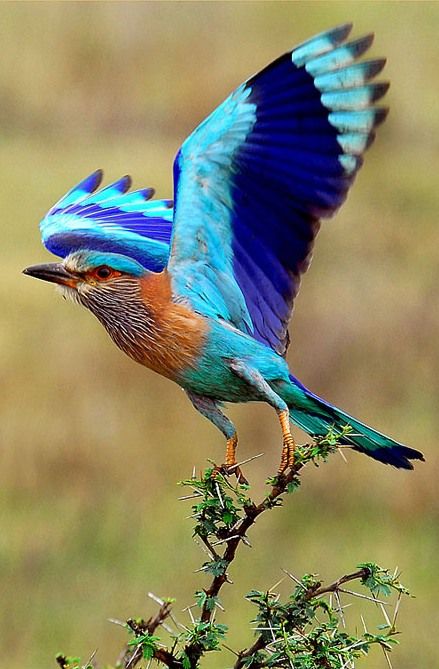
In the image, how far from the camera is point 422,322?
7926 mm

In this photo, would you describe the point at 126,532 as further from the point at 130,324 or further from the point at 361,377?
the point at 130,324

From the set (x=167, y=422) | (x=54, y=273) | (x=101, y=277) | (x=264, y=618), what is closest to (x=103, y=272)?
(x=101, y=277)

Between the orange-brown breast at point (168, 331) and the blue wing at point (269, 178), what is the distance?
0.03 m

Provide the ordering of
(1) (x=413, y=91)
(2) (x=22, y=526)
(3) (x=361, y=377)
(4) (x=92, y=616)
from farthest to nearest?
(1) (x=413, y=91) < (3) (x=361, y=377) < (2) (x=22, y=526) < (4) (x=92, y=616)

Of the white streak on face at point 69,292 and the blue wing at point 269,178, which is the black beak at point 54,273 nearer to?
the white streak on face at point 69,292

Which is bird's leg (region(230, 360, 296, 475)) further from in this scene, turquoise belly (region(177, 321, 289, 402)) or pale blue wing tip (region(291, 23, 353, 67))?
pale blue wing tip (region(291, 23, 353, 67))

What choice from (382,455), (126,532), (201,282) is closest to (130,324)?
(201,282)

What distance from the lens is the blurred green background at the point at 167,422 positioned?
20.6 feet

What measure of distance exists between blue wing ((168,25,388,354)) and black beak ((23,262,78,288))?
0.85 feet

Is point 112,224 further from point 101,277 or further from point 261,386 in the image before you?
point 261,386

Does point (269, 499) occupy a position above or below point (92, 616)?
above

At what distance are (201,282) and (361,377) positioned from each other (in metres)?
3.85

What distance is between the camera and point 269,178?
3916 millimetres

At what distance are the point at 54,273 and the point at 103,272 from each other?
4.8 inches
